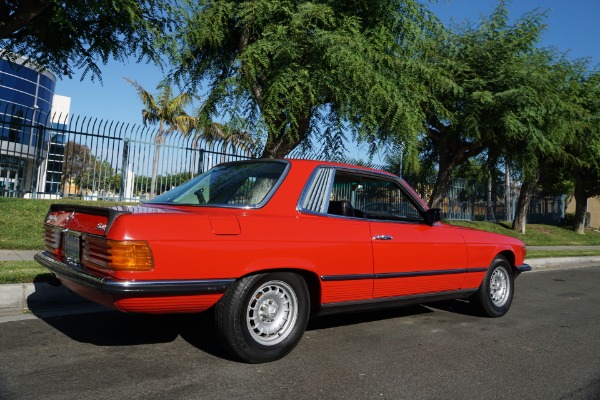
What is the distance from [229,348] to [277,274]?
640 millimetres

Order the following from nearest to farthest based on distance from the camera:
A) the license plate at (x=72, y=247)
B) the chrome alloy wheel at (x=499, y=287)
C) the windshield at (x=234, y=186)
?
the license plate at (x=72, y=247) < the windshield at (x=234, y=186) < the chrome alloy wheel at (x=499, y=287)

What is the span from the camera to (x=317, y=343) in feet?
14.0

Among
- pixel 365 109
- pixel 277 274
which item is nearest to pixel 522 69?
pixel 365 109

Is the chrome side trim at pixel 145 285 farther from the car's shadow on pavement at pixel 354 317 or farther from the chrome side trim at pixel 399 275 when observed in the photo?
the car's shadow on pavement at pixel 354 317

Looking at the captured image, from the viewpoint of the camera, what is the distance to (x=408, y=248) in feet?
14.9

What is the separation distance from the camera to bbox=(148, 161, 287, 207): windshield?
400cm

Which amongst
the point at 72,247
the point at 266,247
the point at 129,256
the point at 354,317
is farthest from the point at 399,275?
the point at 72,247

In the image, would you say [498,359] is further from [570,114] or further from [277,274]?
[570,114]

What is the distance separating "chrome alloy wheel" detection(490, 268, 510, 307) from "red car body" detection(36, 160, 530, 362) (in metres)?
0.47

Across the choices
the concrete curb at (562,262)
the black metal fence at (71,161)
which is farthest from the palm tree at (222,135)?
the concrete curb at (562,262)

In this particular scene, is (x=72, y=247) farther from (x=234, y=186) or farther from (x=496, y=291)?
(x=496, y=291)

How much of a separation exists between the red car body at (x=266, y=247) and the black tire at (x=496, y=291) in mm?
254

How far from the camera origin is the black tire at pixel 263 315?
3.45 meters

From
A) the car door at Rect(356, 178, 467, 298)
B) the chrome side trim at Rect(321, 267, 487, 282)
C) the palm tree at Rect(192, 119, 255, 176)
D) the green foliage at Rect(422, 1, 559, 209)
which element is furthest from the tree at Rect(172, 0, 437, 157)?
the chrome side trim at Rect(321, 267, 487, 282)
